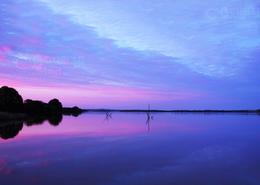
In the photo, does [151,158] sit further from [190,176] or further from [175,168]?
[190,176]

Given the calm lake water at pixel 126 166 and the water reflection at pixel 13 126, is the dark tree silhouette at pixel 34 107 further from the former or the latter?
the calm lake water at pixel 126 166

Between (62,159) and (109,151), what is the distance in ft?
18.5

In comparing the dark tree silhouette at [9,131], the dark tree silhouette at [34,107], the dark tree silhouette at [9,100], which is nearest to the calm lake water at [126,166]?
the dark tree silhouette at [9,131]

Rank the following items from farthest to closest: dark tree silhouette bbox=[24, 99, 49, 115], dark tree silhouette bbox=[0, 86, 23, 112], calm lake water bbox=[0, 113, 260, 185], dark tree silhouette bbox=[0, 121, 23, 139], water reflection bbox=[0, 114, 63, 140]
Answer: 1. dark tree silhouette bbox=[24, 99, 49, 115]
2. dark tree silhouette bbox=[0, 86, 23, 112]
3. water reflection bbox=[0, 114, 63, 140]
4. dark tree silhouette bbox=[0, 121, 23, 139]
5. calm lake water bbox=[0, 113, 260, 185]

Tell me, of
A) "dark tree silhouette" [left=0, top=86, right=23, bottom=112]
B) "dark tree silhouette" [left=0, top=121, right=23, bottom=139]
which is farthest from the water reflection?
"dark tree silhouette" [left=0, top=86, right=23, bottom=112]

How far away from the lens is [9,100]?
3137 inches

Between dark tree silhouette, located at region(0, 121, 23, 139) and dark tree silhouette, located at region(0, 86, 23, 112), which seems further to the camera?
dark tree silhouette, located at region(0, 86, 23, 112)

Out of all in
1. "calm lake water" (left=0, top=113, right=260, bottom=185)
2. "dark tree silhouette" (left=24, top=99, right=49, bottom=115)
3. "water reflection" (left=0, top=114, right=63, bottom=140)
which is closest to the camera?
"calm lake water" (left=0, top=113, right=260, bottom=185)

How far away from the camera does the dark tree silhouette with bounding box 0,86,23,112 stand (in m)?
77.6

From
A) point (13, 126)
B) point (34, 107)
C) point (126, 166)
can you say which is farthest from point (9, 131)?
point (34, 107)

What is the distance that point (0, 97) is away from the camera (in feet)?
256

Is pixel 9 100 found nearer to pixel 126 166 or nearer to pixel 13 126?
pixel 13 126

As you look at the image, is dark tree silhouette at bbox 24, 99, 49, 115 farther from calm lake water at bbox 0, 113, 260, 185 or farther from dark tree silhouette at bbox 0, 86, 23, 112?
calm lake water at bbox 0, 113, 260, 185

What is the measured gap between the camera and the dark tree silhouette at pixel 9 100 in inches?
3056
